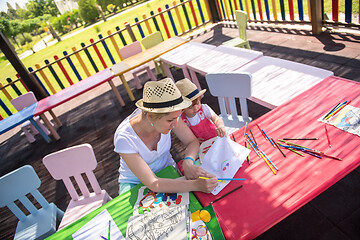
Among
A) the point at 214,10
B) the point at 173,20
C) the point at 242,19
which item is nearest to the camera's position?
the point at 242,19

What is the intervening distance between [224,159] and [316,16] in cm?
465

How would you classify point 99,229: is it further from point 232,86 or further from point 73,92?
point 73,92

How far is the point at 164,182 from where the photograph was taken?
5.36 feet

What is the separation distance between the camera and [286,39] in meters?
5.45

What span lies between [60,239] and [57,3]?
216 feet

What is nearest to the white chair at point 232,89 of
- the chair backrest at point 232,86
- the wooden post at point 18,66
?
the chair backrest at point 232,86

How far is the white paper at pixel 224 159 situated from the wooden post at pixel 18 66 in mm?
6671

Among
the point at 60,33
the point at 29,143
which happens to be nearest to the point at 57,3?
the point at 60,33

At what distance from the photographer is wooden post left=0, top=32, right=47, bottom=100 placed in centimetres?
614

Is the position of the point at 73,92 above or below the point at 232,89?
below

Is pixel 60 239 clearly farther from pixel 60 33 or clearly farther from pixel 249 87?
pixel 60 33

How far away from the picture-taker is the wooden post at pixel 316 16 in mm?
4768

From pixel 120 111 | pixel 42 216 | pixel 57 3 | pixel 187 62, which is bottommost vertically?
pixel 120 111

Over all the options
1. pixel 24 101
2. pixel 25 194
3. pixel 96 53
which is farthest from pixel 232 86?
pixel 96 53
